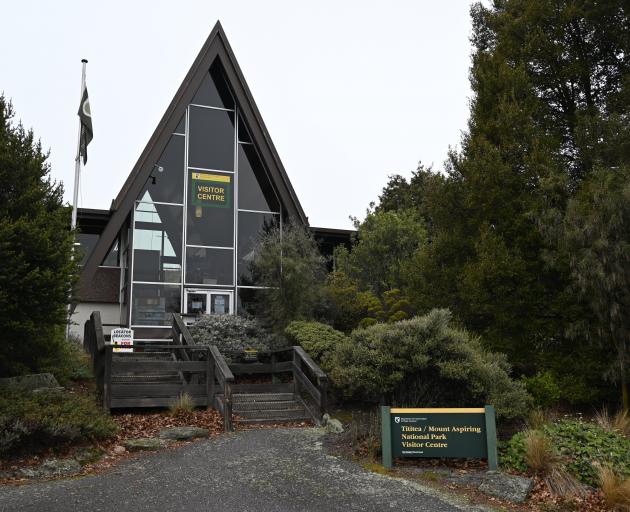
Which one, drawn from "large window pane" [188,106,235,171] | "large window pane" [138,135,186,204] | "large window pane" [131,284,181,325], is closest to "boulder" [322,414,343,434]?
"large window pane" [131,284,181,325]

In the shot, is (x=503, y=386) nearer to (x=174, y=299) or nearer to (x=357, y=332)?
(x=357, y=332)

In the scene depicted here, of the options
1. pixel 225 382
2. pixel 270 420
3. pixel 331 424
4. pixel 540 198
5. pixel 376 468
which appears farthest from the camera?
pixel 540 198

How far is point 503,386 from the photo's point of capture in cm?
933

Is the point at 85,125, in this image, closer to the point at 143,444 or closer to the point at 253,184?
the point at 253,184

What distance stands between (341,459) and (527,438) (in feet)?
8.42

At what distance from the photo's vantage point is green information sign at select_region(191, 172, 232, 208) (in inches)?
817

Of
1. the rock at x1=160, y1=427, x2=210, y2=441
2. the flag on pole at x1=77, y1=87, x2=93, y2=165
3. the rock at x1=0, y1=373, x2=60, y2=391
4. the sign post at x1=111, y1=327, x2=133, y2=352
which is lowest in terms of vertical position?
the rock at x1=160, y1=427, x2=210, y2=441

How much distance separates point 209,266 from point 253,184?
3630 mm

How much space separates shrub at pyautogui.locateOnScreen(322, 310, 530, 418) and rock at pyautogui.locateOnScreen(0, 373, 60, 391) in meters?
5.68

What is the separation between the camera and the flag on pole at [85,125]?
57.0 feet

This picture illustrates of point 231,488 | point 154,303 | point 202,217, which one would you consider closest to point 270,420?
point 231,488

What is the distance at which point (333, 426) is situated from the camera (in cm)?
1046

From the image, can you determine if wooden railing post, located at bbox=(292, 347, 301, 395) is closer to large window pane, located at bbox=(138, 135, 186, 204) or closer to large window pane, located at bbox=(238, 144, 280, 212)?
large window pane, located at bbox=(238, 144, 280, 212)

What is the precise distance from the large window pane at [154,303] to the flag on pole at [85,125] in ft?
15.2
